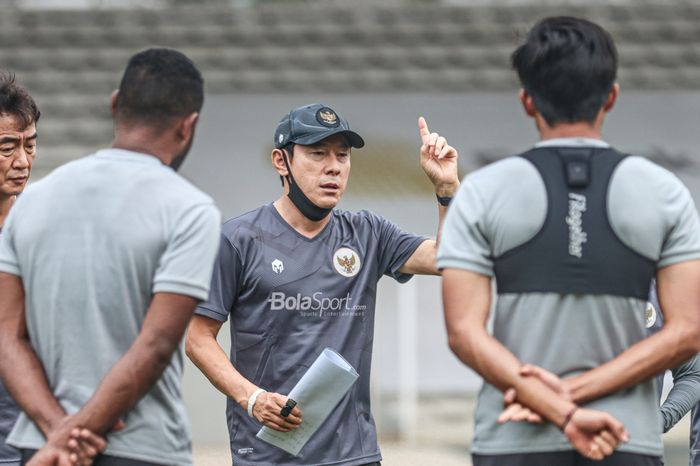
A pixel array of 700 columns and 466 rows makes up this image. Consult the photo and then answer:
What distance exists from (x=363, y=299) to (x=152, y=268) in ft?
5.51

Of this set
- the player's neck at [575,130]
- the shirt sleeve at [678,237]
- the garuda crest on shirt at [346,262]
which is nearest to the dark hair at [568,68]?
the player's neck at [575,130]

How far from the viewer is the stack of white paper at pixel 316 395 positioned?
4.10 meters

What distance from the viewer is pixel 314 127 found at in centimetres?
466

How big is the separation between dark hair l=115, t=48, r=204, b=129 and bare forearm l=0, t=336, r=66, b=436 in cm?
61

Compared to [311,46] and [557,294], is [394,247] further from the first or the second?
[311,46]

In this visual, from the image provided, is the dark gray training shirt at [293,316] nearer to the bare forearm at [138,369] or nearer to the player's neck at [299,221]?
the player's neck at [299,221]

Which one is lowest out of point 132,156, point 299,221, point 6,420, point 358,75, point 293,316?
point 6,420

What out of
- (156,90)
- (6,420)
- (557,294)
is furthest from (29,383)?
(557,294)

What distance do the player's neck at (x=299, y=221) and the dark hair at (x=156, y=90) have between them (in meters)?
1.57

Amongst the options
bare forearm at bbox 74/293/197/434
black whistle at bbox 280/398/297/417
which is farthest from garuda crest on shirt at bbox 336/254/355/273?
bare forearm at bbox 74/293/197/434

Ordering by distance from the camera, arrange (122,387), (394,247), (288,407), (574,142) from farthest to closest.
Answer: (394,247) < (288,407) < (574,142) < (122,387)

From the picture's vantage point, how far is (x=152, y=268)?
9.83 ft

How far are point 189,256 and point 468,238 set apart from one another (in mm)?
648

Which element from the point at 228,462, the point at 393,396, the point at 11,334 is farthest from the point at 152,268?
the point at 393,396
